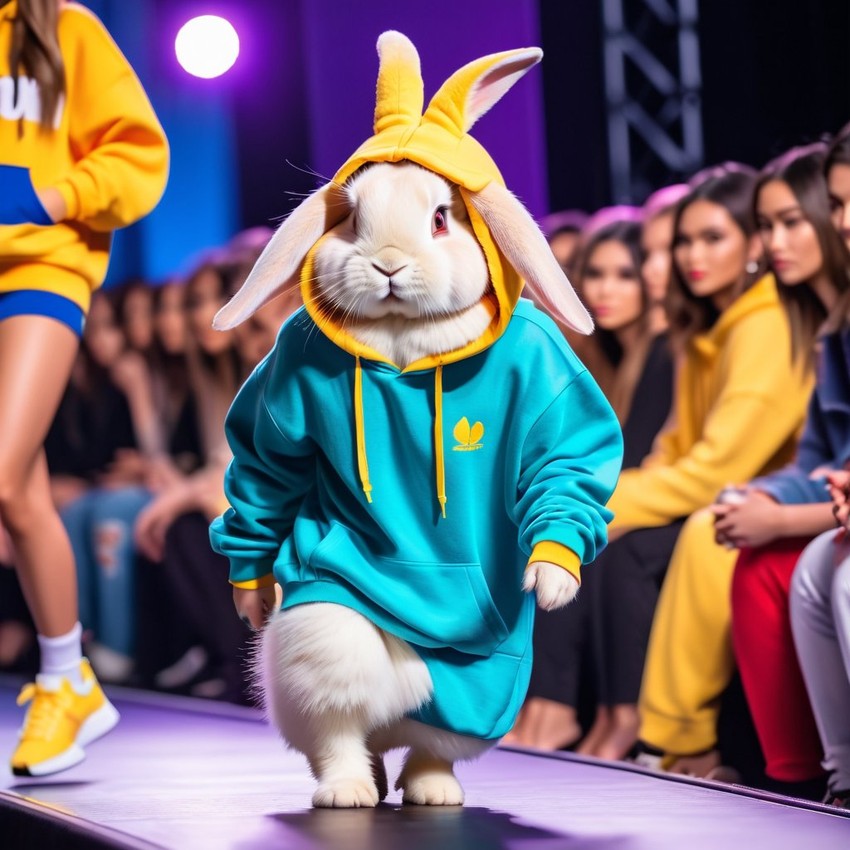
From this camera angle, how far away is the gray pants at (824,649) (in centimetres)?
217

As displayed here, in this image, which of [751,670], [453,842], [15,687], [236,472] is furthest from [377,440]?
[15,687]

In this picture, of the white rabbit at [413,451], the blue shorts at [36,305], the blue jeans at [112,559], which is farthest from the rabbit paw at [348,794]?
the blue jeans at [112,559]

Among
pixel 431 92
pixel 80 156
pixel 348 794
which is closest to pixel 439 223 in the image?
pixel 348 794

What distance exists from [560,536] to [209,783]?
2.79 feet

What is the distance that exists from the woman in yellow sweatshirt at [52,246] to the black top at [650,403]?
104 centimetres

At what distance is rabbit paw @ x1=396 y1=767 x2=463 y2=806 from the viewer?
1903mm

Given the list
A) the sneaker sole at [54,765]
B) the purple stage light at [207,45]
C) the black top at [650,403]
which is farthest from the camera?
the purple stage light at [207,45]

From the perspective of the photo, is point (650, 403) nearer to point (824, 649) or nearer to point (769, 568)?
point (769, 568)

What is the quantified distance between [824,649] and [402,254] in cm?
92

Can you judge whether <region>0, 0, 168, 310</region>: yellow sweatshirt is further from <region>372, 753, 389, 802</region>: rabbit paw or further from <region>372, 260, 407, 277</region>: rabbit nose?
<region>372, 753, 389, 802</region>: rabbit paw

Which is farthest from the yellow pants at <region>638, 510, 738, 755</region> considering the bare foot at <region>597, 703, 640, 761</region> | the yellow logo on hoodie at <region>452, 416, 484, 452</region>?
the yellow logo on hoodie at <region>452, 416, 484, 452</region>

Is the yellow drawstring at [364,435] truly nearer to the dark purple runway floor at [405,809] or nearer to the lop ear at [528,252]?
the lop ear at [528,252]

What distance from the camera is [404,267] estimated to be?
1771mm

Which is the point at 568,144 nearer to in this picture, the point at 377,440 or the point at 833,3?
the point at 833,3
